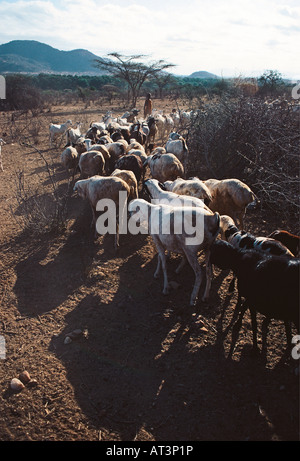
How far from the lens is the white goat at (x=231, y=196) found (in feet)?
17.5

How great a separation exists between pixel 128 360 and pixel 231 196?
319cm

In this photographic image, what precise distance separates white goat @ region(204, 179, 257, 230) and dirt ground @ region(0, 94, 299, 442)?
1.18 m

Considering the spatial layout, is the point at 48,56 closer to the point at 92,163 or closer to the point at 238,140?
the point at 92,163

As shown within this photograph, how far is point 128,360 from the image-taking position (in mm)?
3537

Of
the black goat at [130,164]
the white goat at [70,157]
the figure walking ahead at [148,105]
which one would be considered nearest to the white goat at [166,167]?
the black goat at [130,164]

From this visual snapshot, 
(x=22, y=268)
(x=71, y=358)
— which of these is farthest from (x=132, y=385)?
(x=22, y=268)

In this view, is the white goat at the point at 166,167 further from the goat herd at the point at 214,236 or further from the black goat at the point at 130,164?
the black goat at the point at 130,164

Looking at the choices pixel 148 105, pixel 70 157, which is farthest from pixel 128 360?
pixel 148 105

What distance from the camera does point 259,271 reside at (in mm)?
3287

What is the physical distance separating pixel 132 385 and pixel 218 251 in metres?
1.72

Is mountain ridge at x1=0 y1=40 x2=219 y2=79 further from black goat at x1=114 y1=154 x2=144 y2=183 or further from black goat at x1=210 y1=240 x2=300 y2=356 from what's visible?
black goat at x1=210 y1=240 x2=300 y2=356

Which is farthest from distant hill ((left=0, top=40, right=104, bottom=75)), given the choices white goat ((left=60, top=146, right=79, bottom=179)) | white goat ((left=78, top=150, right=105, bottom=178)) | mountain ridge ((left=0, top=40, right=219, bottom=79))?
white goat ((left=78, top=150, right=105, bottom=178))

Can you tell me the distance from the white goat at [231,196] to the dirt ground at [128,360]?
1.18 meters

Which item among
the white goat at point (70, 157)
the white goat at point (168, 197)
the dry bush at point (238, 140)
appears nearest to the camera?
the white goat at point (168, 197)
